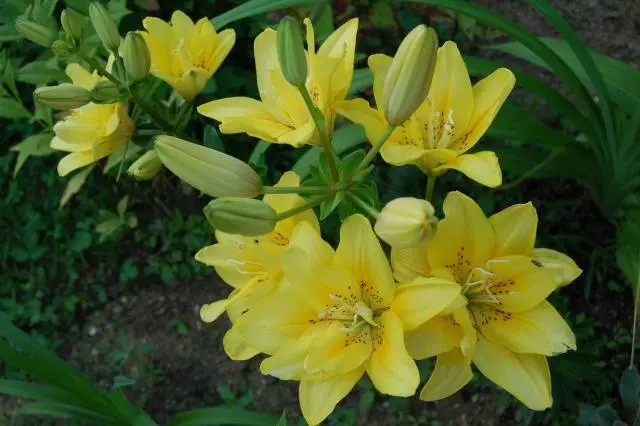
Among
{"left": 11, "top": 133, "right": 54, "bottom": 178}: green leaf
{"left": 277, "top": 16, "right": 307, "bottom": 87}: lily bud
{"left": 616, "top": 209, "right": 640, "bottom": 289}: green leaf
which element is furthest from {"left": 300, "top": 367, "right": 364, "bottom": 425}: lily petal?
{"left": 11, "top": 133, "right": 54, "bottom": 178}: green leaf

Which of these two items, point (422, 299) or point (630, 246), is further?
point (630, 246)

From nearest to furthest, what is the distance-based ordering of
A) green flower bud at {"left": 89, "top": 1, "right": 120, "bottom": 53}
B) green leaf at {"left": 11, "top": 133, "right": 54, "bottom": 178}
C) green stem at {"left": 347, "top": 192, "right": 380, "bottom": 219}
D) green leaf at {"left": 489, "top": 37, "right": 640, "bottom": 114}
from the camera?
1. green stem at {"left": 347, "top": 192, "right": 380, "bottom": 219}
2. green flower bud at {"left": 89, "top": 1, "right": 120, "bottom": 53}
3. green leaf at {"left": 489, "top": 37, "right": 640, "bottom": 114}
4. green leaf at {"left": 11, "top": 133, "right": 54, "bottom": 178}

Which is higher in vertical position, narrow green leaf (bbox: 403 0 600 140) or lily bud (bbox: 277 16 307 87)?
lily bud (bbox: 277 16 307 87)

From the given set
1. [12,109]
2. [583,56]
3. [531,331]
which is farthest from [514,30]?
[12,109]

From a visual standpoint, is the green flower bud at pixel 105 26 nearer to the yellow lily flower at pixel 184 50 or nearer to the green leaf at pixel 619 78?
the yellow lily flower at pixel 184 50

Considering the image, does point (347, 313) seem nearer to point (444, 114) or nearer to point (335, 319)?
point (335, 319)

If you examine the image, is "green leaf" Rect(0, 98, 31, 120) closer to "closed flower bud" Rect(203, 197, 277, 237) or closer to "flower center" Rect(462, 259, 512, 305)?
"closed flower bud" Rect(203, 197, 277, 237)

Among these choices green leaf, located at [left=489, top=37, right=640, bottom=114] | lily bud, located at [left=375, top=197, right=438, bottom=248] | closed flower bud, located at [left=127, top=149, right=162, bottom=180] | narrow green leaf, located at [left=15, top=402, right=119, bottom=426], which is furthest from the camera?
green leaf, located at [left=489, top=37, right=640, bottom=114]
